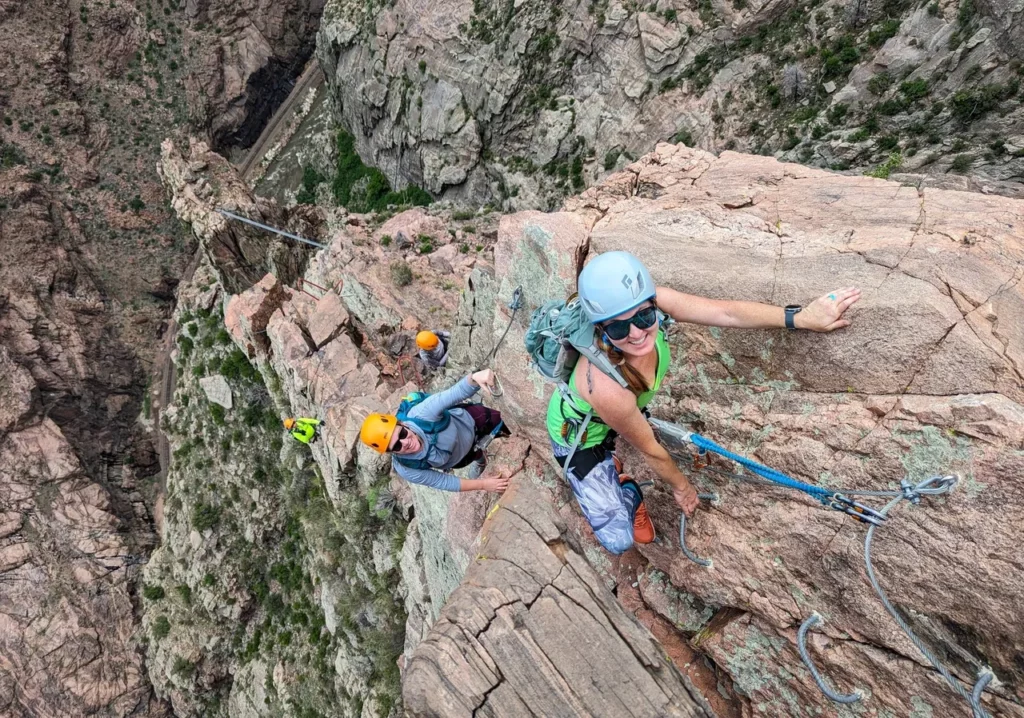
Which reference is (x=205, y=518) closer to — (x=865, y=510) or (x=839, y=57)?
(x=865, y=510)

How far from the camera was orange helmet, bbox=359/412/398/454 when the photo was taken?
5855 mm

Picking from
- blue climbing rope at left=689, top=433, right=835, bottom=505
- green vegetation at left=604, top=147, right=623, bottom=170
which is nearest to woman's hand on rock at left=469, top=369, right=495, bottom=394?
blue climbing rope at left=689, top=433, right=835, bottom=505

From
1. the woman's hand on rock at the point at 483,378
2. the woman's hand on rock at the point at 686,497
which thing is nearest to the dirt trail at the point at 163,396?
the woman's hand on rock at the point at 483,378

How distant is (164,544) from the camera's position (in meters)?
27.8

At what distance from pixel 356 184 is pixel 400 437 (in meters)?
40.7

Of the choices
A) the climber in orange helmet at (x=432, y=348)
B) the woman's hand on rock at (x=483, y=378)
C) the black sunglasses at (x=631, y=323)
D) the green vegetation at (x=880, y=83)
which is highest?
the black sunglasses at (x=631, y=323)

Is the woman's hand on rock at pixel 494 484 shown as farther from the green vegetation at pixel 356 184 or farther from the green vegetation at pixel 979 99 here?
the green vegetation at pixel 356 184

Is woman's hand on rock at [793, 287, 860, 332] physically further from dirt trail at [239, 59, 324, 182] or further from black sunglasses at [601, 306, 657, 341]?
dirt trail at [239, 59, 324, 182]

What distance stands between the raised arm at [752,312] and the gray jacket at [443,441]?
2525 mm

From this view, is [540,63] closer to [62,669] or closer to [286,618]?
[286,618]

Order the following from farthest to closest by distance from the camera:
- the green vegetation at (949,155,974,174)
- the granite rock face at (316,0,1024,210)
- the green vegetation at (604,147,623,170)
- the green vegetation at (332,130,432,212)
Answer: the green vegetation at (332,130,432,212) < the green vegetation at (604,147,623,170) < the granite rock face at (316,0,1024,210) < the green vegetation at (949,155,974,174)

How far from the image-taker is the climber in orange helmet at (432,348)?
12.0 meters

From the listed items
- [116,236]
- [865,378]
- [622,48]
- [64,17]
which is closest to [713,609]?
[865,378]

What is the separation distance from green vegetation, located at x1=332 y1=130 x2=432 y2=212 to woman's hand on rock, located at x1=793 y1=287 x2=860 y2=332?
1494 inches
